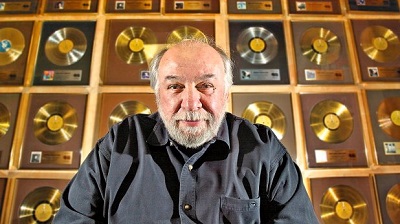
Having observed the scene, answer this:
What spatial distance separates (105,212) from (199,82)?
38cm

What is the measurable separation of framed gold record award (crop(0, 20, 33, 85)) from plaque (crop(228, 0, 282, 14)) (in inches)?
40.2

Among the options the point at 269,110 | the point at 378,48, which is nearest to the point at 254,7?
the point at 269,110

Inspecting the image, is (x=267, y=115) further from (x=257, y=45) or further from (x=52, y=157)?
(x=52, y=157)

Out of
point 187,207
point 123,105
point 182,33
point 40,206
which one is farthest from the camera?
point 182,33

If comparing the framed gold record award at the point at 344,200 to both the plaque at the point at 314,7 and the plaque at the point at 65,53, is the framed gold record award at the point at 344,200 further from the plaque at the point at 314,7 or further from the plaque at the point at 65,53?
the plaque at the point at 65,53

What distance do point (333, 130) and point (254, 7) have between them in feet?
2.37

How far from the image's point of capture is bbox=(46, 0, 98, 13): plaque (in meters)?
1.51

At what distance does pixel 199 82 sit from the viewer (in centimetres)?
75

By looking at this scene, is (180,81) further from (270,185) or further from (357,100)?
(357,100)

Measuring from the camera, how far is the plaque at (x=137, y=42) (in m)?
1.42

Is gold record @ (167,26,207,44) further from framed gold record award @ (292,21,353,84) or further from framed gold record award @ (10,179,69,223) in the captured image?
framed gold record award @ (10,179,69,223)

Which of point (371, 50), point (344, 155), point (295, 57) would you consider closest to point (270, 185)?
point (344, 155)

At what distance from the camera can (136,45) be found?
146 centimetres

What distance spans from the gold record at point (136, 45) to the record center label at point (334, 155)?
35.4 inches
